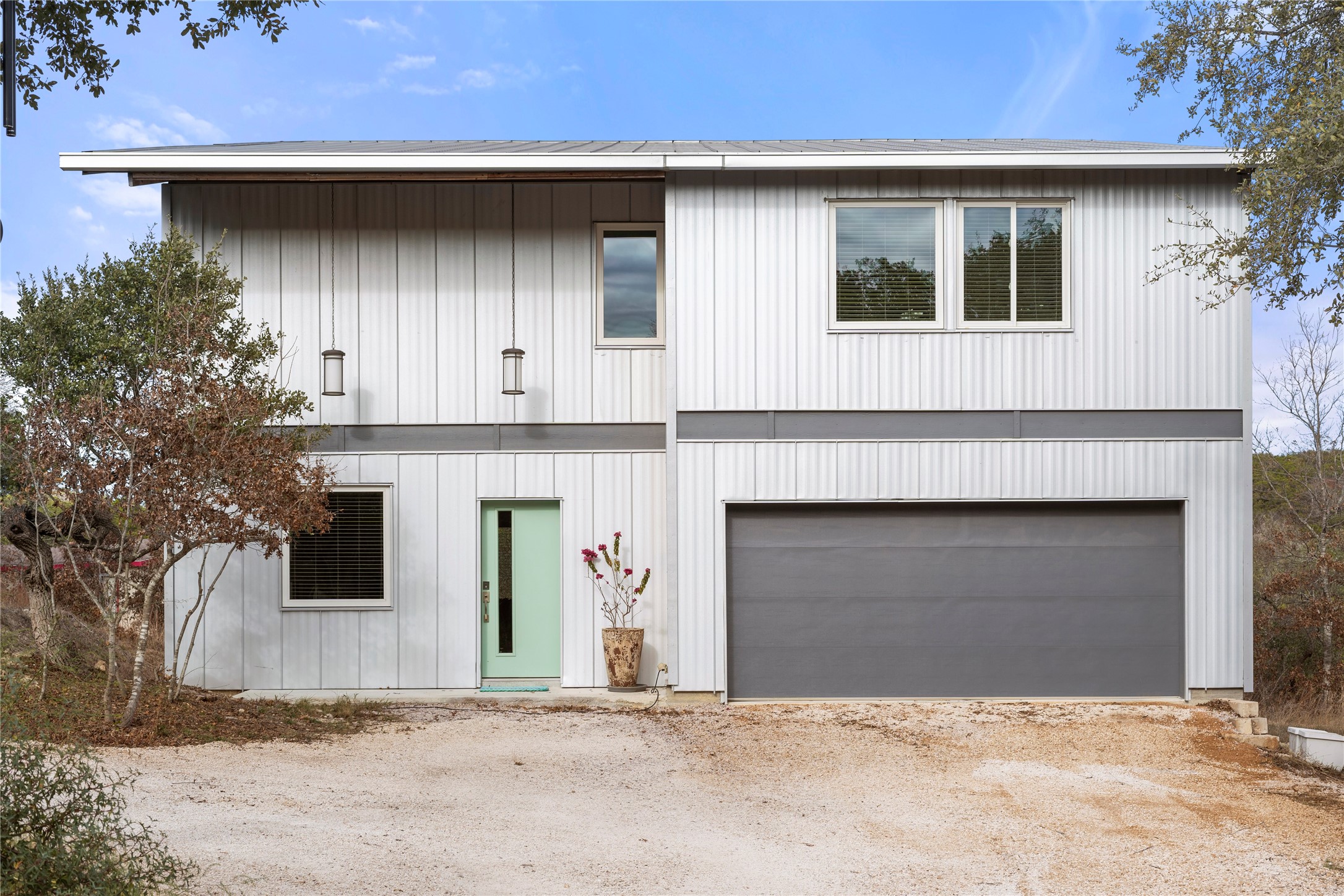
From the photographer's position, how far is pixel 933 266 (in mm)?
10812

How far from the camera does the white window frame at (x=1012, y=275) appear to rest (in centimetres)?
1077

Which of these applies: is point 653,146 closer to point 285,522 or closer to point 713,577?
point 713,577

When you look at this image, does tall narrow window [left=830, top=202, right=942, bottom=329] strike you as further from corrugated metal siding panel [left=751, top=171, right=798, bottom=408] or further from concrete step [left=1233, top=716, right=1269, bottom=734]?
concrete step [left=1233, top=716, right=1269, bottom=734]

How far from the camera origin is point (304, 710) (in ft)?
32.6

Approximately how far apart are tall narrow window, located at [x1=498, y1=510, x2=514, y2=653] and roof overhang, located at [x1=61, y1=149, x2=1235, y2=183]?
3857mm

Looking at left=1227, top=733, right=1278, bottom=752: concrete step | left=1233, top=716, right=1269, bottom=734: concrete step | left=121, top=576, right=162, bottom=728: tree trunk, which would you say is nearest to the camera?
left=121, top=576, right=162, bottom=728: tree trunk

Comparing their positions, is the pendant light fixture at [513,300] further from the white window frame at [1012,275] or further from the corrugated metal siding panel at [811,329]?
the white window frame at [1012,275]

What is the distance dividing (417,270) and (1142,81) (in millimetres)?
7588

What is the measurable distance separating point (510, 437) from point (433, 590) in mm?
1873

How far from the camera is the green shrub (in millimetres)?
4203

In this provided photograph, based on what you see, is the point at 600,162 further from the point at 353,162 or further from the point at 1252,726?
the point at 1252,726

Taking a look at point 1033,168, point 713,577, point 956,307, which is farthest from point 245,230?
point 1033,168

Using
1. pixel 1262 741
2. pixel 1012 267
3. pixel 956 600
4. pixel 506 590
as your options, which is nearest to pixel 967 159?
pixel 1012 267

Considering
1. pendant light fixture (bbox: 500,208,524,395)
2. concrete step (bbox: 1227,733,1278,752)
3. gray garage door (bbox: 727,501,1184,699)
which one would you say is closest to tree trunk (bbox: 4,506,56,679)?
pendant light fixture (bbox: 500,208,524,395)
